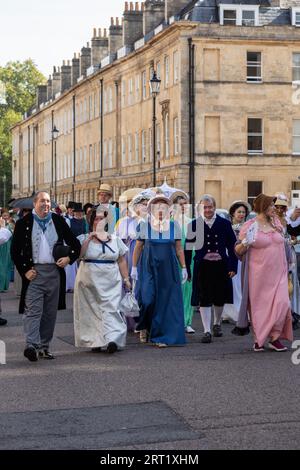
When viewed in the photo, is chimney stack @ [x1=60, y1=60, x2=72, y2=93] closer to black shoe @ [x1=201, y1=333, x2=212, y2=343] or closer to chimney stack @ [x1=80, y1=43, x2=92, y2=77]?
chimney stack @ [x1=80, y1=43, x2=92, y2=77]

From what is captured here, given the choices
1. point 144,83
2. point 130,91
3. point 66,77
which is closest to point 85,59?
point 66,77

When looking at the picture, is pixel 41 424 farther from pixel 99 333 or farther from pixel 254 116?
pixel 254 116

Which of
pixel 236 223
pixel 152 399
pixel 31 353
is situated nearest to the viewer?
pixel 152 399

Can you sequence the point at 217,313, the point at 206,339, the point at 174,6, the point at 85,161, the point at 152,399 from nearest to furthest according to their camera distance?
the point at 152,399 < the point at 206,339 < the point at 217,313 < the point at 174,6 < the point at 85,161

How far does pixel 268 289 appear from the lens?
12766 mm

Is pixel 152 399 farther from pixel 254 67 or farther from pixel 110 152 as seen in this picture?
pixel 110 152

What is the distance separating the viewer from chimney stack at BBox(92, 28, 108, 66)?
82.7 meters

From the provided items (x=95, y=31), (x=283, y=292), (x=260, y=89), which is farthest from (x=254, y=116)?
(x=283, y=292)

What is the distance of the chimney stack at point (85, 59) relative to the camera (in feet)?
284

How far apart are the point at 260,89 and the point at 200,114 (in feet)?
12.6

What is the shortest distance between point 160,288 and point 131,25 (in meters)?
60.1

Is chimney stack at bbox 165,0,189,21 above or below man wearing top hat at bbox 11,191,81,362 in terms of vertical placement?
above

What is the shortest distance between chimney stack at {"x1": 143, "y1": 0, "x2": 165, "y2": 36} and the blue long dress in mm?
55292

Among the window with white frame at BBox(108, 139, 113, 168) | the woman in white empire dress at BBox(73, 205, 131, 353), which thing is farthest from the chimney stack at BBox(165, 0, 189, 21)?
the woman in white empire dress at BBox(73, 205, 131, 353)
